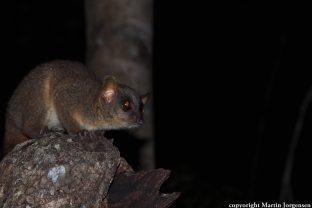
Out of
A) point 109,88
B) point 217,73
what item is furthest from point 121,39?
point 217,73

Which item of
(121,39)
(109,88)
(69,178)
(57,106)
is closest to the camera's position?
(69,178)

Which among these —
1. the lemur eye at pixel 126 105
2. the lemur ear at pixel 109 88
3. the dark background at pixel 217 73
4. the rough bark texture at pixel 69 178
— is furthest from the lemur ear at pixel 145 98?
the dark background at pixel 217 73

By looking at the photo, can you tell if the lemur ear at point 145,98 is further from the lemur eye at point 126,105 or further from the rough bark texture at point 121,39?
the rough bark texture at point 121,39

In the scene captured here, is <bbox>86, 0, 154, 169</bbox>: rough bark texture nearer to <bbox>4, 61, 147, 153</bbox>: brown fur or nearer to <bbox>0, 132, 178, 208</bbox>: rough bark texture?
<bbox>4, 61, 147, 153</bbox>: brown fur

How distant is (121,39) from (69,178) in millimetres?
2320

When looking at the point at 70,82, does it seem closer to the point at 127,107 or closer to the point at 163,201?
the point at 127,107

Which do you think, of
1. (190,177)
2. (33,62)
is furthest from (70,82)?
(33,62)

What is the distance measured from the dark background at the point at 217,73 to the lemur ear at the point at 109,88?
649 centimetres

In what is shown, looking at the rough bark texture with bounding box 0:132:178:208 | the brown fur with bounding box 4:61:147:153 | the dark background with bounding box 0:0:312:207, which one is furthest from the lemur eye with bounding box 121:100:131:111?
the dark background with bounding box 0:0:312:207

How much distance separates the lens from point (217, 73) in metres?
15.5

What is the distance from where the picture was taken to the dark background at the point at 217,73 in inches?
476

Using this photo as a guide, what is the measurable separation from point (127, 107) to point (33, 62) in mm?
7344

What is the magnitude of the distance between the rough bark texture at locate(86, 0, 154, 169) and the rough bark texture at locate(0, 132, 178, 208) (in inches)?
69.5

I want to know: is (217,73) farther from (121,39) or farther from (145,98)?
(145,98)
